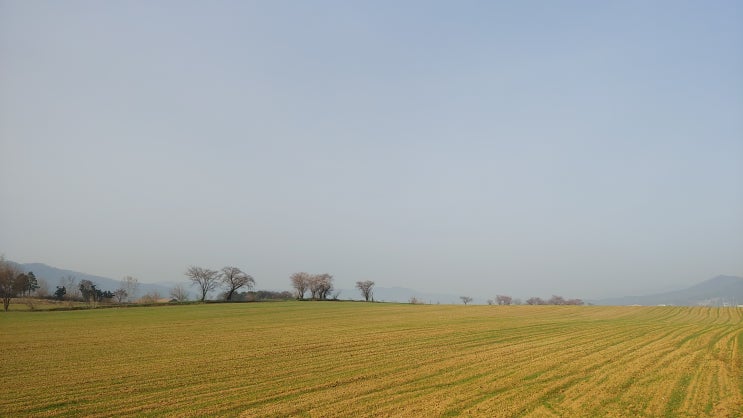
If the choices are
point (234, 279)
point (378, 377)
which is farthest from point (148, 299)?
point (378, 377)

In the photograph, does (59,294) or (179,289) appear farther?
(179,289)

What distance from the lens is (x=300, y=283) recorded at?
158m

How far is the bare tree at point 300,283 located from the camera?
157m

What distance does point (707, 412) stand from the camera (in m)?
15.0

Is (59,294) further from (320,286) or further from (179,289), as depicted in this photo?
(320,286)

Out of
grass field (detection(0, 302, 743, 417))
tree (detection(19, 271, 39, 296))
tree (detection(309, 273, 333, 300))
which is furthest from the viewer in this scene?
tree (detection(309, 273, 333, 300))

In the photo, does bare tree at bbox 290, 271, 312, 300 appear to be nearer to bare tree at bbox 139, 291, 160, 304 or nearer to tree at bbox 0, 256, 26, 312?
bare tree at bbox 139, 291, 160, 304

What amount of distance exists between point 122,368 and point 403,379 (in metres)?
15.5

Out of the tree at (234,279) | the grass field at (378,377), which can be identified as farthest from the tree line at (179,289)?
the grass field at (378,377)

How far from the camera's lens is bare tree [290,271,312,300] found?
157 m

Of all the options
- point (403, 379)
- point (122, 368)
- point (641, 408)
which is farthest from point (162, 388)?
point (641, 408)

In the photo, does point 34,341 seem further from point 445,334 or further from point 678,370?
point 678,370

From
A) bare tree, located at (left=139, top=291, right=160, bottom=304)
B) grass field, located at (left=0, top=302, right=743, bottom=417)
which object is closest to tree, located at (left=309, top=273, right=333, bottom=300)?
bare tree, located at (left=139, top=291, right=160, bottom=304)

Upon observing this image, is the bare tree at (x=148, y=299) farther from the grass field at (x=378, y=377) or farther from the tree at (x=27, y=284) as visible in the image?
the grass field at (x=378, y=377)
